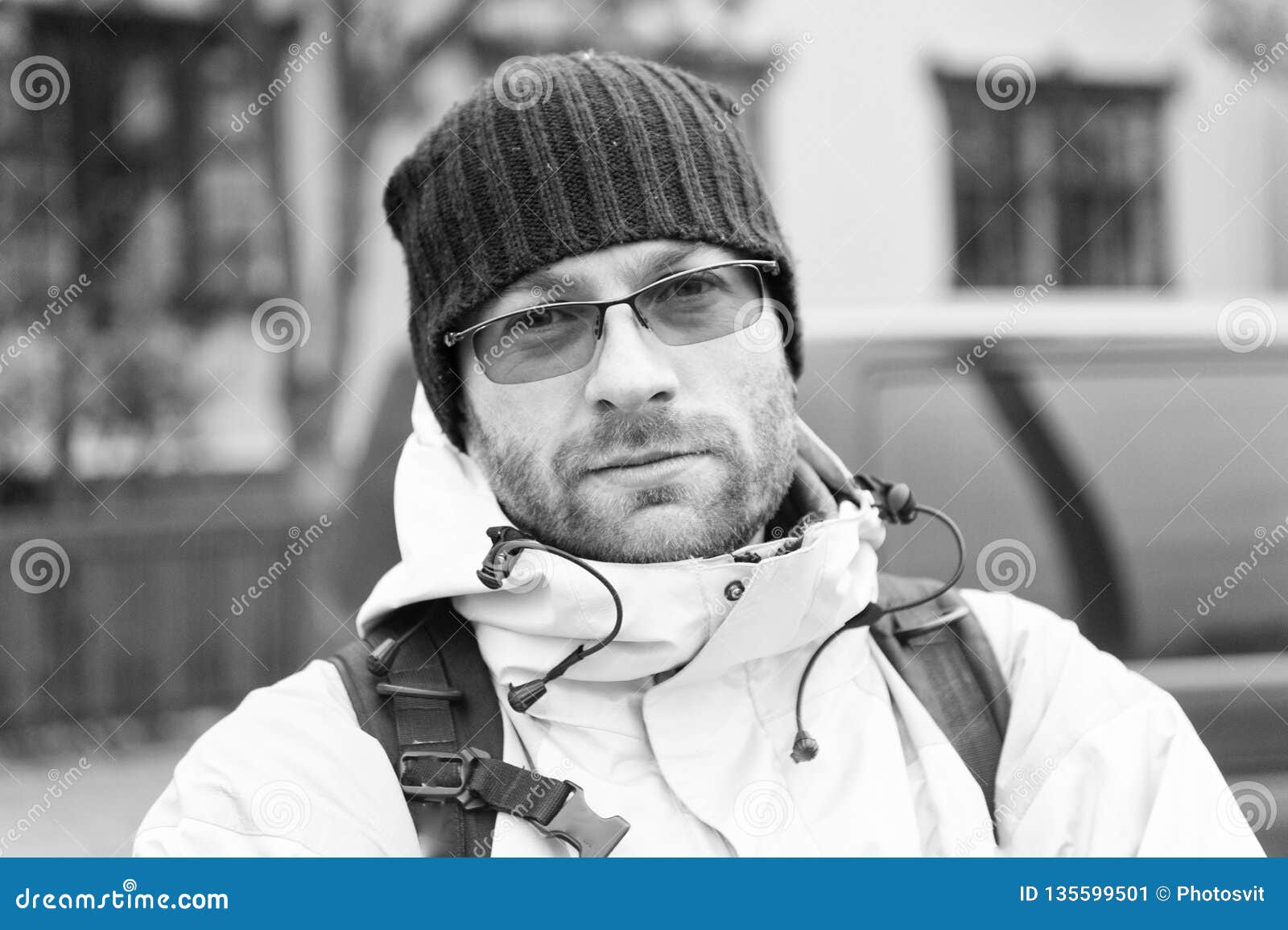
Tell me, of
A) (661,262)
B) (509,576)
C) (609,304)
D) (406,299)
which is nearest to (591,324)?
(609,304)

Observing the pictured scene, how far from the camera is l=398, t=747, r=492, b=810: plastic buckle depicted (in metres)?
1.60

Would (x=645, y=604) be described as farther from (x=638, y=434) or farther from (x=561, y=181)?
(x=561, y=181)

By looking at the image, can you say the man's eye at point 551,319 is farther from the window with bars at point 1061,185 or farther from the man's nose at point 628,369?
the window with bars at point 1061,185

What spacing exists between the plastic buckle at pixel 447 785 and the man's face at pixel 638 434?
349 millimetres

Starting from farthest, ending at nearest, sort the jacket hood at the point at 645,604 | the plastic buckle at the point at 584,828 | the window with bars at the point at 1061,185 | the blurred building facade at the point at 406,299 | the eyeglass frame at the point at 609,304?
1. the window with bars at the point at 1061,185
2. the blurred building facade at the point at 406,299
3. the eyeglass frame at the point at 609,304
4. the jacket hood at the point at 645,604
5. the plastic buckle at the point at 584,828

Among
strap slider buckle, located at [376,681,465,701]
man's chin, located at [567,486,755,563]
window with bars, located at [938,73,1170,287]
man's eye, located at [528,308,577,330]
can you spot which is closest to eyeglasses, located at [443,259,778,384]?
man's eye, located at [528,308,577,330]

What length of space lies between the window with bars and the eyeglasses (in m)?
10.7

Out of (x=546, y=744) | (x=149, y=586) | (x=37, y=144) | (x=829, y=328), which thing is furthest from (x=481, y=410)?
(x=37, y=144)

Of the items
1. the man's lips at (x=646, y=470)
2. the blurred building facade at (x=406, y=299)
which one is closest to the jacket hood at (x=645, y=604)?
the man's lips at (x=646, y=470)

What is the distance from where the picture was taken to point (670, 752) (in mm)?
1719

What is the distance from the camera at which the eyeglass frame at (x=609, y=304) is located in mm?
1863

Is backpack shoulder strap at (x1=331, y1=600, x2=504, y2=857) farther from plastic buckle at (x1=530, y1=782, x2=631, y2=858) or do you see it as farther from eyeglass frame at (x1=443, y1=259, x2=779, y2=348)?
eyeglass frame at (x1=443, y1=259, x2=779, y2=348)

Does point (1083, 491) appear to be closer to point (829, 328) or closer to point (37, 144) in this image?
point (829, 328)
